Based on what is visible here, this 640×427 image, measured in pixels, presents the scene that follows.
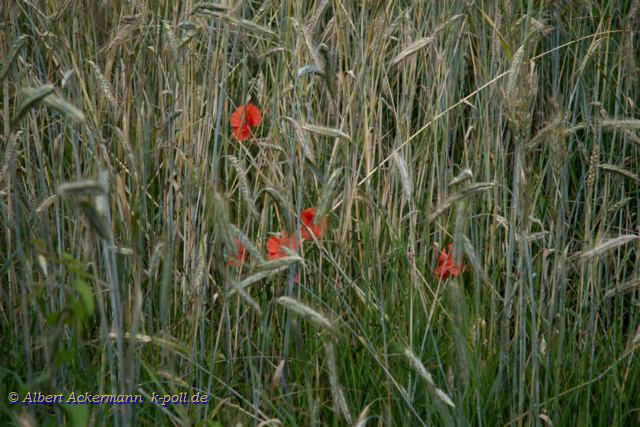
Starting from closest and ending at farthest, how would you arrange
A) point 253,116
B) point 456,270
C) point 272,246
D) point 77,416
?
point 77,416 → point 456,270 → point 272,246 → point 253,116

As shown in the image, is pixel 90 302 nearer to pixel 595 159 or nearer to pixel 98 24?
pixel 595 159

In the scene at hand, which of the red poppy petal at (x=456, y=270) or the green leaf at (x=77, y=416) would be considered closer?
the green leaf at (x=77, y=416)

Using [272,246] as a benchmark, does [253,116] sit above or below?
above

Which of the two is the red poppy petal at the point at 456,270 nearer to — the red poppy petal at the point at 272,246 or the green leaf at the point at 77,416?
the red poppy petal at the point at 272,246

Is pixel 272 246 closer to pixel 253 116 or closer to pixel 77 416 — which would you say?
pixel 253 116

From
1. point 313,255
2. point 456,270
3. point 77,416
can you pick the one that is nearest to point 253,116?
point 313,255

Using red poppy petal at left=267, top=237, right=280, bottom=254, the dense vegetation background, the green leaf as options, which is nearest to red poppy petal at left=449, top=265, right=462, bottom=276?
the dense vegetation background

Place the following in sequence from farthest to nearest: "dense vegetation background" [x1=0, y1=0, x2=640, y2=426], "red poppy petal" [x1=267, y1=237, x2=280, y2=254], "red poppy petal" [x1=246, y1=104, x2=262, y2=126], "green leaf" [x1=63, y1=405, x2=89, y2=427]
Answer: "red poppy petal" [x1=246, y1=104, x2=262, y2=126] → "red poppy petal" [x1=267, y1=237, x2=280, y2=254] → "dense vegetation background" [x1=0, y1=0, x2=640, y2=426] → "green leaf" [x1=63, y1=405, x2=89, y2=427]

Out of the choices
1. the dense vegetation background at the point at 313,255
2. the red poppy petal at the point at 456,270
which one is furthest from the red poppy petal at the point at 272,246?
the red poppy petal at the point at 456,270

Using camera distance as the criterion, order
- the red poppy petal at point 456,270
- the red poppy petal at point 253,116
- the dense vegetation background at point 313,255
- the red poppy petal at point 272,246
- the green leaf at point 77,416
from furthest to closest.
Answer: the red poppy petal at point 253,116
the red poppy petal at point 272,246
the dense vegetation background at point 313,255
the red poppy petal at point 456,270
the green leaf at point 77,416

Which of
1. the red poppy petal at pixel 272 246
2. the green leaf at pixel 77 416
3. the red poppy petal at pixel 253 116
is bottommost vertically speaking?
the red poppy petal at pixel 272 246

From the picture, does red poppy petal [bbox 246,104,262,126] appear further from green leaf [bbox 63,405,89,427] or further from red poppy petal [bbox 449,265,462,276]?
green leaf [bbox 63,405,89,427]

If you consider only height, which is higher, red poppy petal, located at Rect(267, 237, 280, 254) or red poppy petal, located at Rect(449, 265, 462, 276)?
red poppy petal, located at Rect(449, 265, 462, 276)

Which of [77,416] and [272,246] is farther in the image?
[272,246]
